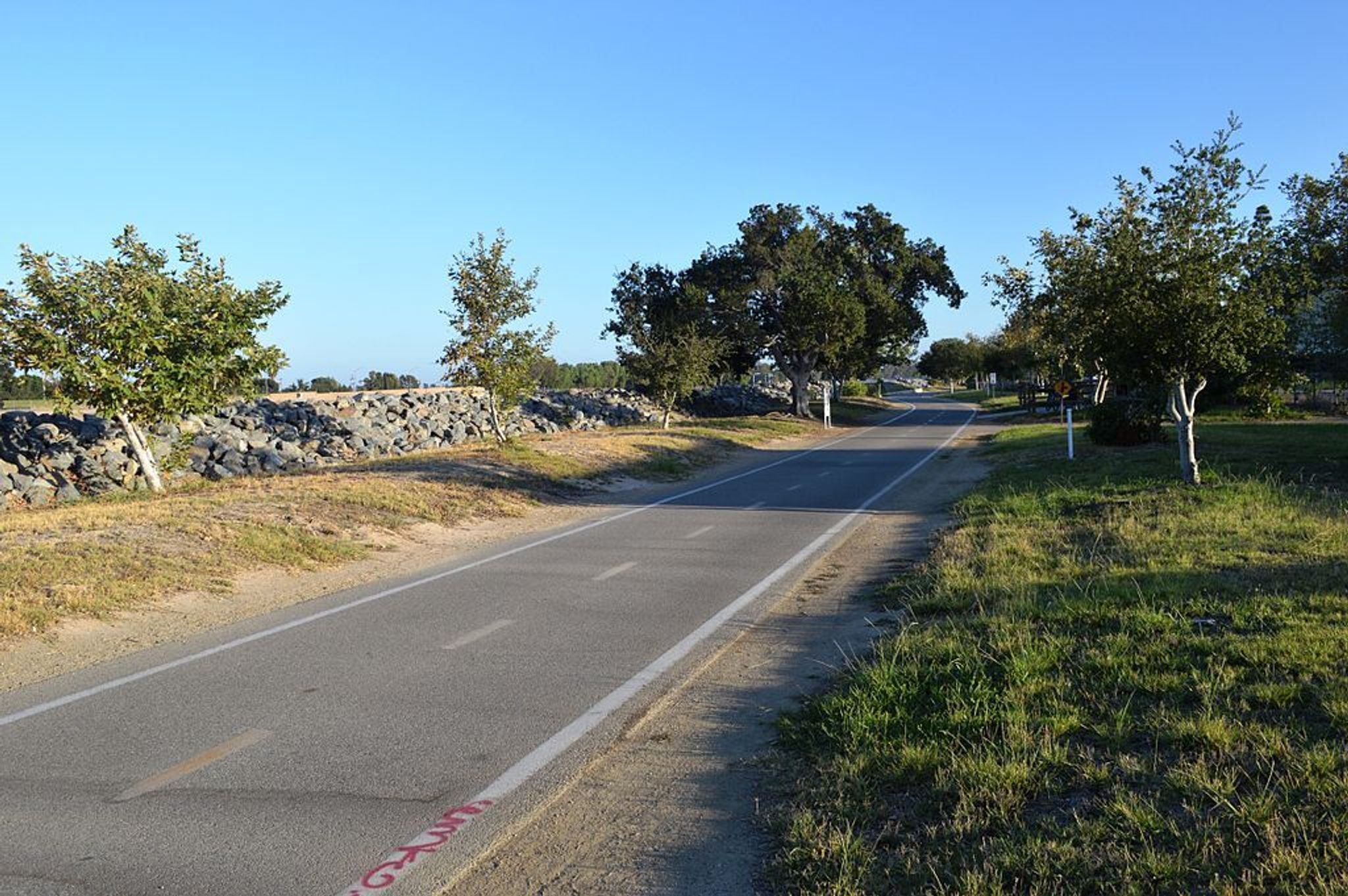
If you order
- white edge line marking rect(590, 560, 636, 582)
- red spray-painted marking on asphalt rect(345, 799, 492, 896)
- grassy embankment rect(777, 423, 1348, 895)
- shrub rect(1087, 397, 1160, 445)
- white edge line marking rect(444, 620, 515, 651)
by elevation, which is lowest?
white edge line marking rect(590, 560, 636, 582)

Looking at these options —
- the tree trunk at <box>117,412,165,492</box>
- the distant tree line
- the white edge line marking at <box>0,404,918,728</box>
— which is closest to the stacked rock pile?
the tree trunk at <box>117,412,165,492</box>

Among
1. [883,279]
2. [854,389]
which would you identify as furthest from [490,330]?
[854,389]

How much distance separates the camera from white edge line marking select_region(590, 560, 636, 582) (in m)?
10.9

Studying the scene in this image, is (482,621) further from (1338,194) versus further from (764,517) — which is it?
(1338,194)

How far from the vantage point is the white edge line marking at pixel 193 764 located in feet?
16.6

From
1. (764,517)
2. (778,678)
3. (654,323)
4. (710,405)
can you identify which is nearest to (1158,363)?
(764,517)

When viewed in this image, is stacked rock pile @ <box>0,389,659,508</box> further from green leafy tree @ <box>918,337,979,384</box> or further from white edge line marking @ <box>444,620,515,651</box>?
green leafy tree @ <box>918,337,979,384</box>

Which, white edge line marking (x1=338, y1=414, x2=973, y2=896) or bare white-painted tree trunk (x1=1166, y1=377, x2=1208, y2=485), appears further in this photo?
bare white-painted tree trunk (x1=1166, y1=377, x2=1208, y2=485)

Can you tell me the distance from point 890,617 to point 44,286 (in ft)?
51.7

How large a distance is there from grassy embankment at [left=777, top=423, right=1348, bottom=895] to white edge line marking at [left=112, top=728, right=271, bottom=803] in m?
3.08

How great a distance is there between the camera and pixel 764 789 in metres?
4.91

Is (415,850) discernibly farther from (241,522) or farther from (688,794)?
(241,522)

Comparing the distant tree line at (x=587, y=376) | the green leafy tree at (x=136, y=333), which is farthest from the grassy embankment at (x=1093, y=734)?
the distant tree line at (x=587, y=376)

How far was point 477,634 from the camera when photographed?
838 centimetres
